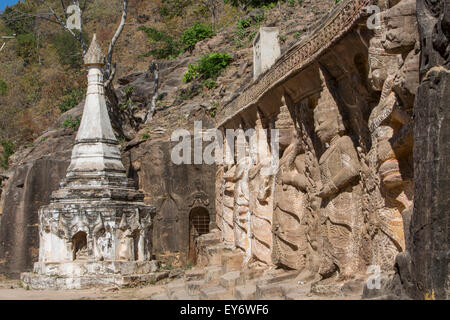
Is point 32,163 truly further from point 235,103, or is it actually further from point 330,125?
point 330,125

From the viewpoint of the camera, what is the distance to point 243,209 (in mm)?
11031

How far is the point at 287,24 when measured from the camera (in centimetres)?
2273

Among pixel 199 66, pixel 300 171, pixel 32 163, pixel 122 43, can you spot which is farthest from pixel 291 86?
pixel 122 43

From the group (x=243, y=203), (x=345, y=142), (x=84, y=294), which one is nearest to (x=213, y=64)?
(x=243, y=203)

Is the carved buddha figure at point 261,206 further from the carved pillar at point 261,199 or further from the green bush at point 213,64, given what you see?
the green bush at point 213,64

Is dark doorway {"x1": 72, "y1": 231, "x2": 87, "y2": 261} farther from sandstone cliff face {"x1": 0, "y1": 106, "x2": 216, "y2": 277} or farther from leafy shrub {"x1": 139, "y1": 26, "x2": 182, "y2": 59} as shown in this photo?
leafy shrub {"x1": 139, "y1": 26, "x2": 182, "y2": 59}

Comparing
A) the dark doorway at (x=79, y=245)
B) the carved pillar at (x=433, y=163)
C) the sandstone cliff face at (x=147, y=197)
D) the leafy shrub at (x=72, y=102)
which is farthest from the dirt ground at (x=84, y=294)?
the leafy shrub at (x=72, y=102)

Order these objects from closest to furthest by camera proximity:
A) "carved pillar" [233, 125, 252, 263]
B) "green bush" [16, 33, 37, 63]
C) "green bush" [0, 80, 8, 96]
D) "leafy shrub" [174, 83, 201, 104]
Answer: "carved pillar" [233, 125, 252, 263] → "leafy shrub" [174, 83, 201, 104] → "green bush" [0, 80, 8, 96] → "green bush" [16, 33, 37, 63]

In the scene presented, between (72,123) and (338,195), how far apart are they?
617 inches

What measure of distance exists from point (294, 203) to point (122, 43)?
3479 cm

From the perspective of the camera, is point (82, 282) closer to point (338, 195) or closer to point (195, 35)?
point (338, 195)

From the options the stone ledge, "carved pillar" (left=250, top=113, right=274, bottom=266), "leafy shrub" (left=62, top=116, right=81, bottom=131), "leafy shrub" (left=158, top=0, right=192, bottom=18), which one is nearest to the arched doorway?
the stone ledge

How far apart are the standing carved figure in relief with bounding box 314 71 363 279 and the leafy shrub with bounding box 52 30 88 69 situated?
109ft

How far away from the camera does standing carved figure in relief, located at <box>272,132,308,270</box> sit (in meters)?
7.94
